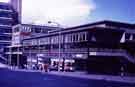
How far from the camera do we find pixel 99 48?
5422cm

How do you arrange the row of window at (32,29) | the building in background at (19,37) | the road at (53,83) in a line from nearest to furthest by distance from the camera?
the road at (53,83), the building in background at (19,37), the row of window at (32,29)

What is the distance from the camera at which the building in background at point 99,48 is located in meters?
53.4

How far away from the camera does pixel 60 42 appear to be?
6994cm

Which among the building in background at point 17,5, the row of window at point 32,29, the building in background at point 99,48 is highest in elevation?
the building in background at point 17,5

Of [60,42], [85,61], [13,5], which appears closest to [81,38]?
[85,61]

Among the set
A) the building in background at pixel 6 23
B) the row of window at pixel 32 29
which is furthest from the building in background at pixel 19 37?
the building in background at pixel 6 23

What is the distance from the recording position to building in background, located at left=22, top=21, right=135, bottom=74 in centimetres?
5338

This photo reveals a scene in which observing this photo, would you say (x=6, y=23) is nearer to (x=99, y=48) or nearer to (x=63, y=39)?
(x=63, y=39)

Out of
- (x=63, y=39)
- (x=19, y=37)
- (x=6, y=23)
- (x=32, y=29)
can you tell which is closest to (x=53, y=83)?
(x=63, y=39)

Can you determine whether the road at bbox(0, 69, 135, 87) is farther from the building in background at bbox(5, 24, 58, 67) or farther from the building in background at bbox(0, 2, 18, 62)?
the building in background at bbox(0, 2, 18, 62)

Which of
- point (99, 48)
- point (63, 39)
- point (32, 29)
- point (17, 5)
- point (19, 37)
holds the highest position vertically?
point (17, 5)

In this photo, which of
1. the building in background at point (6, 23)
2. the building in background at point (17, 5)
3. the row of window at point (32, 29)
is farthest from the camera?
the building in background at point (17, 5)

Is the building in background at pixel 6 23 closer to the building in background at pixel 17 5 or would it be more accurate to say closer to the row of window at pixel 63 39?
the building in background at pixel 17 5

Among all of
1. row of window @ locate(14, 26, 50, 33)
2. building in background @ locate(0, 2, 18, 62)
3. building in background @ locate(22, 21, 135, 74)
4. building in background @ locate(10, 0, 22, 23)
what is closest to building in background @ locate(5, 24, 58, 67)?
row of window @ locate(14, 26, 50, 33)
